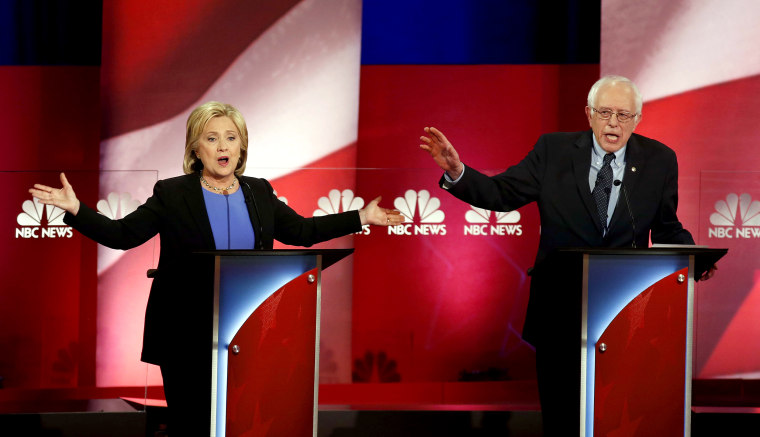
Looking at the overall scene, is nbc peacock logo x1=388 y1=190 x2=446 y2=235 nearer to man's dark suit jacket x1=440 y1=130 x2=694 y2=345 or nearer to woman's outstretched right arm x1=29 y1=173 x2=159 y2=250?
man's dark suit jacket x1=440 y1=130 x2=694 y2=345

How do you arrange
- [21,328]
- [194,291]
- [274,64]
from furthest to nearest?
[274,64] < [21,328] < [194,291]

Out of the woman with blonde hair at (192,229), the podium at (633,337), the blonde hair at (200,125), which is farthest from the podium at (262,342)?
the podium at (633,337)

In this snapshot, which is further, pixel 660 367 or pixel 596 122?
pixel 596 122

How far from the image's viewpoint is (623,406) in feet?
7.27

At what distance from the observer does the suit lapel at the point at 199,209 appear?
8.48 feet

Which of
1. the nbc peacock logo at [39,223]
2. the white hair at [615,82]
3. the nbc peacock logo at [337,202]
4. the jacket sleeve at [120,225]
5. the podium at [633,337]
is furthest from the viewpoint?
the nbc peacock logo at [337,202]

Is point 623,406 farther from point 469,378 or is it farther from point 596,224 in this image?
point 469,378

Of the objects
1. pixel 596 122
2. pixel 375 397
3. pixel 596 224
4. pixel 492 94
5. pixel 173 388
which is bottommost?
pixel 375 397

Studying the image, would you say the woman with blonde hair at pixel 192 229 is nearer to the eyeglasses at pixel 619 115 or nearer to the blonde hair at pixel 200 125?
the blonde hair at pixel 200 125

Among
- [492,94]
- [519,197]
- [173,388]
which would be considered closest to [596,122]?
[519,197]

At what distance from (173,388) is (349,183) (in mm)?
1589

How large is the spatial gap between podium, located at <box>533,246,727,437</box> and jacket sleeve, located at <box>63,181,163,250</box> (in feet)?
4.38

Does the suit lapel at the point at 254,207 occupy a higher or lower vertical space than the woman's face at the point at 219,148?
lower

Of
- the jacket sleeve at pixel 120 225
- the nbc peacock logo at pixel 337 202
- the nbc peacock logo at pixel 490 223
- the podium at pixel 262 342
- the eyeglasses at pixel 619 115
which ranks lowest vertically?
the podium at pixel 262 342
